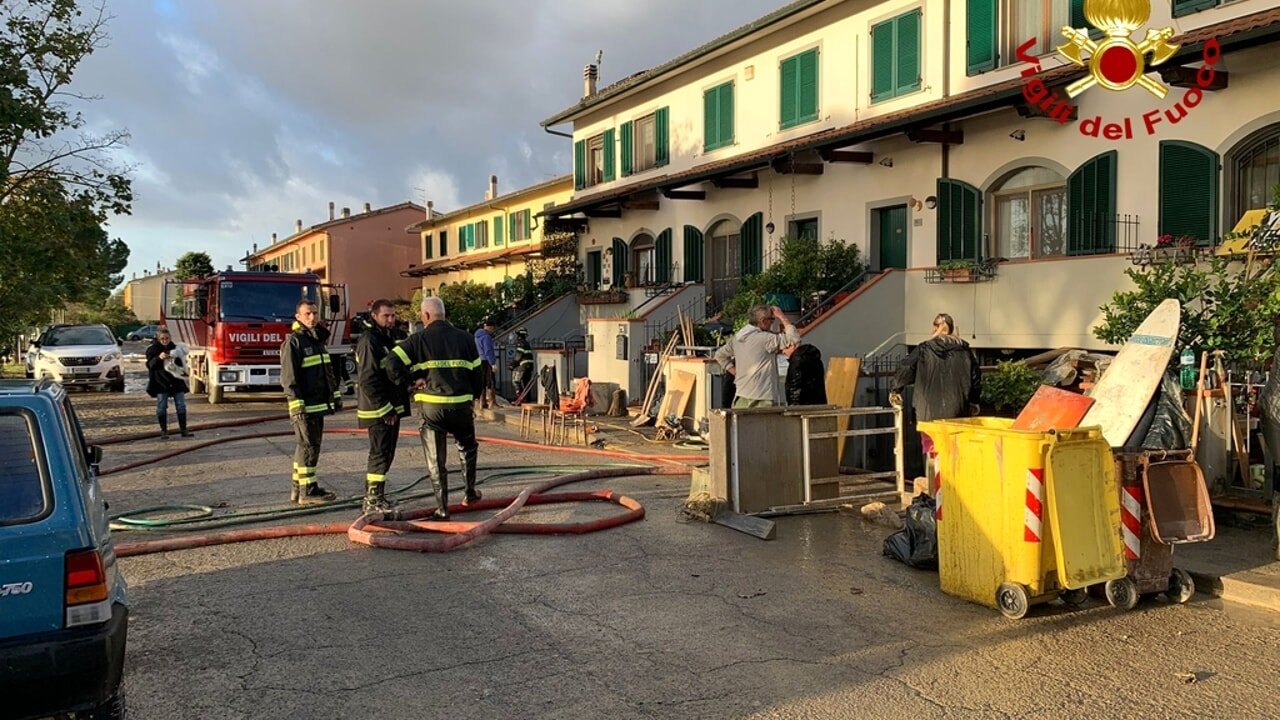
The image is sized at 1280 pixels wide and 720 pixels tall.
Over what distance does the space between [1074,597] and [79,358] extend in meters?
24.1

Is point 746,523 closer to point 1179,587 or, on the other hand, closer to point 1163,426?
point 1179,587

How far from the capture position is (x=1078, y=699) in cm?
430

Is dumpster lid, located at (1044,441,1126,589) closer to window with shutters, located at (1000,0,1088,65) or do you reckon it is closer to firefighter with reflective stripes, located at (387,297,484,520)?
firefighter with reflective stripes, located at (387,297,484,520)

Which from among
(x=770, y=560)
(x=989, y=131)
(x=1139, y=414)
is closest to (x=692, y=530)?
(x=770, y=560)

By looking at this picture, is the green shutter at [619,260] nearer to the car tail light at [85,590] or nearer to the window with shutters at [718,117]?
the window with shutters at [718,117]

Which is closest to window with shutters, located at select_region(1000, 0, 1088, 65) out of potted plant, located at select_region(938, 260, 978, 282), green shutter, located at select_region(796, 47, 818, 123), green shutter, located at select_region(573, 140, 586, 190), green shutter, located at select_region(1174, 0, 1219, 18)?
green shutter, located at select_region(1174, 0, 1219, 18)

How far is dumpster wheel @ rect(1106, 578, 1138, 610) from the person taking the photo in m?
5.62

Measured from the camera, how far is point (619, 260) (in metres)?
25.5

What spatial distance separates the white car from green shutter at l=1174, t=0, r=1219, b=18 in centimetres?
2392

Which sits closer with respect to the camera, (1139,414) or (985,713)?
(985,713)

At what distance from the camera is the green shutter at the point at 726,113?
2097 cm

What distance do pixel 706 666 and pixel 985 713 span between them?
1.34 metres

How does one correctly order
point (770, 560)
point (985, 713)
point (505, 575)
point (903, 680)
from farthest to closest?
point (770, 560), point (505, 575), point (903, 680), point (985, 713)

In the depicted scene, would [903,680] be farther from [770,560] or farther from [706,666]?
[770,560]
